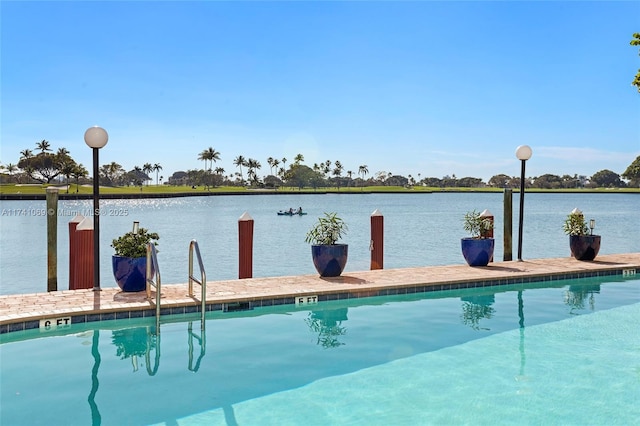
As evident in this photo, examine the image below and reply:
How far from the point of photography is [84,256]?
28.3ft

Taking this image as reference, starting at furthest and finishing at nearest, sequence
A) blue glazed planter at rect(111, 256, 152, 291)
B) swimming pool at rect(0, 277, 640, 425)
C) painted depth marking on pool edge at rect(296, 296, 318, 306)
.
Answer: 1. painted depth marking on pool edge at rect(296, 296, 318, 306)
2. blue glazed planter at rect(111, 256, 152, 291)
3. swimming pool at rect(0, 277, 640, 425)

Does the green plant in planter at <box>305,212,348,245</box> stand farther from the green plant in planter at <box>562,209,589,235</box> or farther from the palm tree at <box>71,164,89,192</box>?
the palm tree at <box>71,164,89,192</box>

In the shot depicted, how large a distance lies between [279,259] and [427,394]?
49.9ft

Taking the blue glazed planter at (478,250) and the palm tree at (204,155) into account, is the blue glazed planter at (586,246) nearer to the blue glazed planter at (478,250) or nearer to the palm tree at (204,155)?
the blue glazed planter at (478,250)

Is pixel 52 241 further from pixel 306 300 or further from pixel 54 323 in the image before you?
pixel 306 300

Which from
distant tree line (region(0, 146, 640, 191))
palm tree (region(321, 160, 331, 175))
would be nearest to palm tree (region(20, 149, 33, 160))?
distant tree line (region(0, 146, 640, 191))

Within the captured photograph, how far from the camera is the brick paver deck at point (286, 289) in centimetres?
695

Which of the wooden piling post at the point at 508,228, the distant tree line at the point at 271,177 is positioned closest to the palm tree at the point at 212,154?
the distant tree line at the point at 271,177

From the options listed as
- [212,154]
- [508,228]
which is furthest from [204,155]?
[508,228]

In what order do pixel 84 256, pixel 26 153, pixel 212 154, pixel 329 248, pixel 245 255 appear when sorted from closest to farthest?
pixel 84 256 < pixel 329 248 < pixel 245 255 < pixel 26 153 < pixel 212 154

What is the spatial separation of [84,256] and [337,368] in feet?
16.1

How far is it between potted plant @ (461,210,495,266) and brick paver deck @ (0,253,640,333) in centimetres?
26

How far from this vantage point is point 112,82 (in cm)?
2888

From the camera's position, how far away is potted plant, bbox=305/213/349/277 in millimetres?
9523
